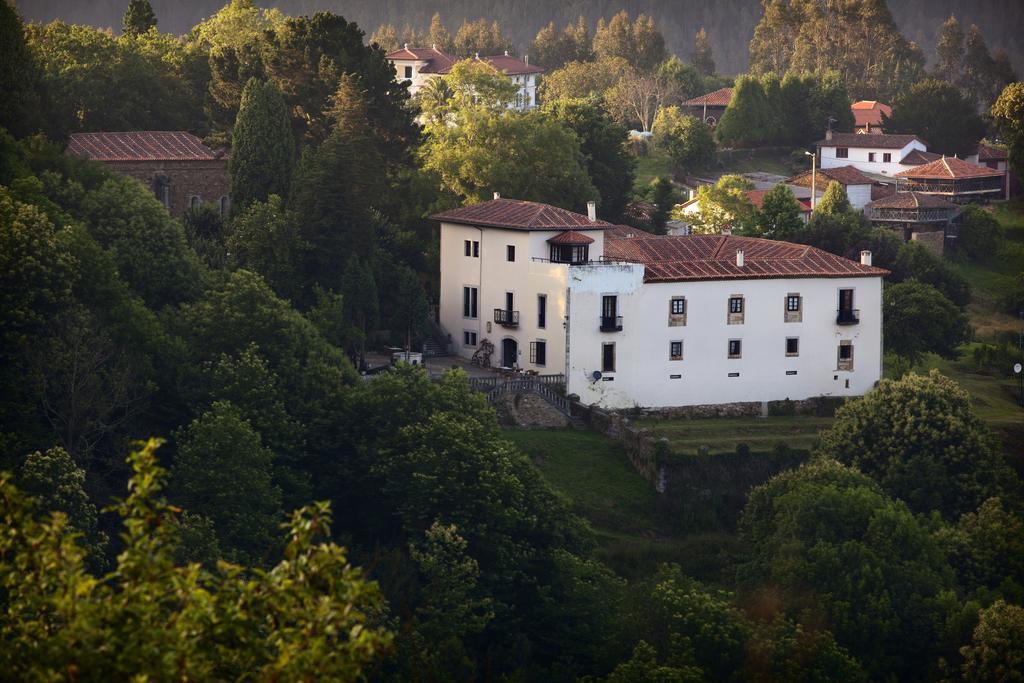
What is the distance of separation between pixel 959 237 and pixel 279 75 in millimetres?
40849

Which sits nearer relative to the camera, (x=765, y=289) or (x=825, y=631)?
(x=825, y=631)

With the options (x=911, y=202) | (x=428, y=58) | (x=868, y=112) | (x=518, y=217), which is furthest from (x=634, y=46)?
(x=518, y=217)

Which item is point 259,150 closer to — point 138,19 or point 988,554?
point 138,19

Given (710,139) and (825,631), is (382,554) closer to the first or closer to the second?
(825,631)

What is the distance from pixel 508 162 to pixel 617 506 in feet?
71.2

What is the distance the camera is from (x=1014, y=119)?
119062mm

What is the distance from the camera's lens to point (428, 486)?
51.5 m

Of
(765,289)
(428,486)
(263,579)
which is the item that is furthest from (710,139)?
(263,579)

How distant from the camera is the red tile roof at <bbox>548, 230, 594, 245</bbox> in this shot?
60281mm

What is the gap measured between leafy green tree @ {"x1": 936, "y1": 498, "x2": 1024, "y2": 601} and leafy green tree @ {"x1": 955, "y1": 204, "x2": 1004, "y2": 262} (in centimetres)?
4779

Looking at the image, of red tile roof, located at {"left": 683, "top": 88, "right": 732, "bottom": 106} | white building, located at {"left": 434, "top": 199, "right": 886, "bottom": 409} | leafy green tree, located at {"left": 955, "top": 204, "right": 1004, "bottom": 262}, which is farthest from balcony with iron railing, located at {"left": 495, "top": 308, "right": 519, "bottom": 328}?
red tile roof, located at {"left": 683, "top": 88, "right": 732, "bottom": 106}

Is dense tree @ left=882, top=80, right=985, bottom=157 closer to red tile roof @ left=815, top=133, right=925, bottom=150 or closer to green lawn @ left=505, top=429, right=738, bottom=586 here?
red tile roof @ left=815, top=133, right=925, bottom=150

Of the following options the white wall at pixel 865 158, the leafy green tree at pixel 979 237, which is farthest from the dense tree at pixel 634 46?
the leafy green tree at pixel 979 237

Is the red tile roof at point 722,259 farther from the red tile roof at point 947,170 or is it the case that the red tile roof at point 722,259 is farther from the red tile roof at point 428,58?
the red tile roof at point 428,58
